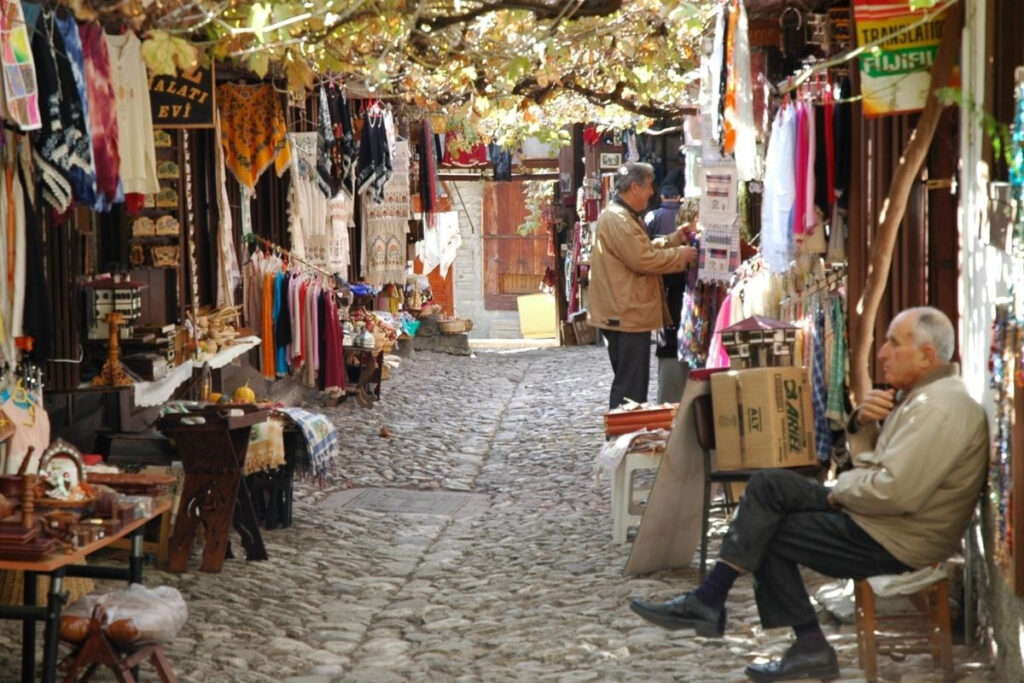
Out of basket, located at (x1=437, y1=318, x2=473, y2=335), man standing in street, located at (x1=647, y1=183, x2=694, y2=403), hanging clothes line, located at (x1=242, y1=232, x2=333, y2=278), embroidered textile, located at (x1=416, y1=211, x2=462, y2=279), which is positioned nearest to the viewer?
man standing in street, located at (x1=647, y1=183, x2=694, y2=403)

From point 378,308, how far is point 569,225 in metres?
7.48

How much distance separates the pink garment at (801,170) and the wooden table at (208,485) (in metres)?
3.51

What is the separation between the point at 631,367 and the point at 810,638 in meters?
5.63

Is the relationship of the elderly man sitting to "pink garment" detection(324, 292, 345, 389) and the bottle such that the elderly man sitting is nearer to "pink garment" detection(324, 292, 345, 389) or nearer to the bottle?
the bottle

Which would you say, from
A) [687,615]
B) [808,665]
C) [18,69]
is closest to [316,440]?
[18,69]

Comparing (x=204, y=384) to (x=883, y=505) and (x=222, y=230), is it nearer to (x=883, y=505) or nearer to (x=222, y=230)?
(x=222, y=230)

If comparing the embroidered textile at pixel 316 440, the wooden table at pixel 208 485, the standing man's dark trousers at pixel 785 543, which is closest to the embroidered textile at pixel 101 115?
the wooden table at pixel 208 485

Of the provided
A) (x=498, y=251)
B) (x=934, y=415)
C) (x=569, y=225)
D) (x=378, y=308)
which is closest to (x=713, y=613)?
(x=934, y=415)

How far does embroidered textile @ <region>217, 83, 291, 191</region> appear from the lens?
13.3m

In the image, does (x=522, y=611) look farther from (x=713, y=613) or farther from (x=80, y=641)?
(x=80, y=641)

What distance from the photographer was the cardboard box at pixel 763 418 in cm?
750

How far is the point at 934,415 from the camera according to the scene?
5746 millimetres

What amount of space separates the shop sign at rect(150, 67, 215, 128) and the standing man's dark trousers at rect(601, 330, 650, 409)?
12.0 ft

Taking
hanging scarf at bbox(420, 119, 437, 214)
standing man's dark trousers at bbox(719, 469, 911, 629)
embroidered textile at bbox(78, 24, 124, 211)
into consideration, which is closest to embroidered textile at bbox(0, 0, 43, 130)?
embroidered textile at bbox(78, 24, 124, 211)
